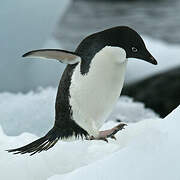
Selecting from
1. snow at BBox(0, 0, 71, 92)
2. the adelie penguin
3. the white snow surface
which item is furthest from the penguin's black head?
snow at BBox(0, 0, 71, 92)

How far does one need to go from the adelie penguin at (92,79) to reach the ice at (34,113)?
0.83 m

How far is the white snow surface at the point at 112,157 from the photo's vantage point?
3.93 feet

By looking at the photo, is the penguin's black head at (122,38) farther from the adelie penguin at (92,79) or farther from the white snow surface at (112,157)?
the white snow surface at (112,157)

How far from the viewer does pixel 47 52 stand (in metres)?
1.38

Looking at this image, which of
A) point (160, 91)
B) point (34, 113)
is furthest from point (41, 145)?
point (160, 91)

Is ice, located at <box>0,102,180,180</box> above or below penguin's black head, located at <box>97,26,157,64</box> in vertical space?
below

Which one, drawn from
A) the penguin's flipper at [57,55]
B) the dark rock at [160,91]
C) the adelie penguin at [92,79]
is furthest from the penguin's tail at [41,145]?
the dark rock at [160,91]

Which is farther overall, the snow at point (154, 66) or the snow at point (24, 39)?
the snow at point (154, 66)

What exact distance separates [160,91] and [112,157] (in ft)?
7.57

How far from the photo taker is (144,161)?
1221 millimetres

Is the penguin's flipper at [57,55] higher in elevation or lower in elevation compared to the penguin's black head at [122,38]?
lower

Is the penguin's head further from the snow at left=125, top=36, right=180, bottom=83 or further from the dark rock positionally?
the snow at left=125, top=36, right=180, bottom=83

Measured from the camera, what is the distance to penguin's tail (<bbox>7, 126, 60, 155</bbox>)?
57.2 inches

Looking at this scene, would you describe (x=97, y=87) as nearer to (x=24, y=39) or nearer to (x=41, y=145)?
(x=41, y=145)
